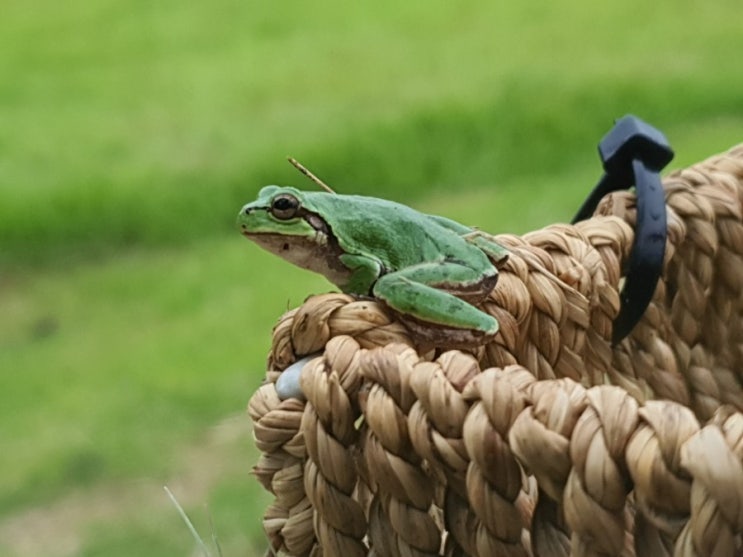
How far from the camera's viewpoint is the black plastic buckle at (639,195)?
678 mm

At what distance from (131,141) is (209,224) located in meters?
0.29

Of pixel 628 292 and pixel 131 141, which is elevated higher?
pixel 628 292

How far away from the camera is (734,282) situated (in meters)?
0.76

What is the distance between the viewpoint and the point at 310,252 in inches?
26.2

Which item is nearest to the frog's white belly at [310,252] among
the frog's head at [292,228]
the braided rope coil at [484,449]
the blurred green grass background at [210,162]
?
the frog's head at [292,228]

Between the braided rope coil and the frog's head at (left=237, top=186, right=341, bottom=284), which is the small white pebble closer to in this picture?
the braided rope coil

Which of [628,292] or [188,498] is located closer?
[628,292]

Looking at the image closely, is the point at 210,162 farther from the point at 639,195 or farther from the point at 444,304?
the point at 444,304

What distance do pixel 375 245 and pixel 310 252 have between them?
0.16 ft

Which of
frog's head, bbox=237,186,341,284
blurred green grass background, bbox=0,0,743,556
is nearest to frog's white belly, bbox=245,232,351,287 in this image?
frog's head, bbox=237,186,341,284

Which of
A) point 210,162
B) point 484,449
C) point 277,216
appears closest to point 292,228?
point 277,216

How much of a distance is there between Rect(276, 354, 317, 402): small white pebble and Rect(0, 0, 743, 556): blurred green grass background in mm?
824

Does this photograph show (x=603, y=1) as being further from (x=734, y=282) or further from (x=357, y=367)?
(x=357, y=367)

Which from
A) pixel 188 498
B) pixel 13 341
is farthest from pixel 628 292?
pixel 13 341
